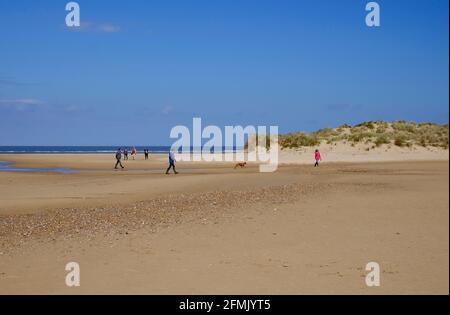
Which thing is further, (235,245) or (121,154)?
(121,154)

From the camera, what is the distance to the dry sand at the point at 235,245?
782cm

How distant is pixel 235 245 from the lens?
10430 millimetres

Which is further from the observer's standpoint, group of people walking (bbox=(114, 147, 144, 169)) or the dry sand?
group of people walking (bbox=(114, 147, 144, 169))

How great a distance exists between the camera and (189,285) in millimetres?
7859

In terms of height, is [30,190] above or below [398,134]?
below

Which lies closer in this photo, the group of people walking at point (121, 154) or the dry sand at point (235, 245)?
the dry sand at point (235, 245)

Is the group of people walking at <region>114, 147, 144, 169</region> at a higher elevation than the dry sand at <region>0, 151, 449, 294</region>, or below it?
higher

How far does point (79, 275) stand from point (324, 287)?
4.18m

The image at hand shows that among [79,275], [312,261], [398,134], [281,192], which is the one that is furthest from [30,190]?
[398,134]

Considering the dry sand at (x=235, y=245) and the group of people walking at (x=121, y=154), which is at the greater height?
the group of people walking at (x=121, y=154)

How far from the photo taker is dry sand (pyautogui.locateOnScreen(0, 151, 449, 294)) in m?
7.82

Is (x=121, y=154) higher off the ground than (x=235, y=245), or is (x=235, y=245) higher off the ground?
(x=121, y=154)
